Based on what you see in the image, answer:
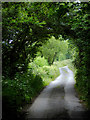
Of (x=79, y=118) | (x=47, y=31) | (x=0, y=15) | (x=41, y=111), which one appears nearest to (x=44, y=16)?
(x=47, y=31)

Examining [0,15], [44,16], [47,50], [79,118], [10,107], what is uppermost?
[47,50]

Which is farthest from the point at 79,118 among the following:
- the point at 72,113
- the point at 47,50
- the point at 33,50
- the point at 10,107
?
the point at 47,50

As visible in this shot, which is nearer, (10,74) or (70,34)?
(10,74)

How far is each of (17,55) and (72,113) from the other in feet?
19.1

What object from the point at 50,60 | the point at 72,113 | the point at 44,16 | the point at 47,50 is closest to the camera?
the point at 72,113

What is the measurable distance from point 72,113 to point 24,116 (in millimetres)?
2403

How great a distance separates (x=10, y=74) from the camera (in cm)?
960

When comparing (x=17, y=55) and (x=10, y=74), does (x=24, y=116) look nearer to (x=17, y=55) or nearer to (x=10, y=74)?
(x=10, y=74)

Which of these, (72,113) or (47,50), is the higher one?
(47,50)

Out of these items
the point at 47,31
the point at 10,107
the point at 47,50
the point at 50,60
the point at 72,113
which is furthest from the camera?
the point at 50,60

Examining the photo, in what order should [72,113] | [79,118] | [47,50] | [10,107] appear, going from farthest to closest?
[47,50]
[72,113]
[79,118]
[10,107]

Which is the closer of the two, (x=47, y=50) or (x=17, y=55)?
(x=17, y=55)

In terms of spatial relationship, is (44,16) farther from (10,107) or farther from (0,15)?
(10,107)

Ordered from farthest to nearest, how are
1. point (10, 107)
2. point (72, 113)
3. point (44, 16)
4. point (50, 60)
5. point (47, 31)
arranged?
point (50, 60), point (47, 31), point (44, 16), point (72, 113), point (10, 107)
